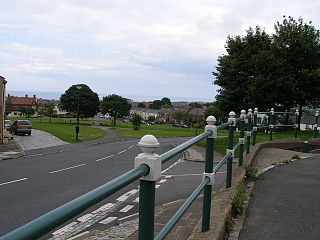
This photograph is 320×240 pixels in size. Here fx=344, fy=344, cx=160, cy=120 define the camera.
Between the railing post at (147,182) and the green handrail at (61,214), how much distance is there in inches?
7.2

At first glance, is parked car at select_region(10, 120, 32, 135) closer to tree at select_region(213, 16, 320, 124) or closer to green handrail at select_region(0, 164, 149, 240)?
tree at select_region(213, 16, 320, 124)

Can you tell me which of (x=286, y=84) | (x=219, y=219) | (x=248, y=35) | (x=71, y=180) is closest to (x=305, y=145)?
(x=71, y=180)

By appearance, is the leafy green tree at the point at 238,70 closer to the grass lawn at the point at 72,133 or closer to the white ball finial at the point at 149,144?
the grass lawn at the point at 72,133

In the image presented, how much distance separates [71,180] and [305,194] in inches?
378

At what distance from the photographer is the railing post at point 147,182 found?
1914mm

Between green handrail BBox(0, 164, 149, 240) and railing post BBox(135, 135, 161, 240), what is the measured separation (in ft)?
0.60

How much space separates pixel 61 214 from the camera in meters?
1.21

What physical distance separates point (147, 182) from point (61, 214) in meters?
0.79

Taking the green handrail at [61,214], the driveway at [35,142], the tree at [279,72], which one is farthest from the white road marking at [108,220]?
the driveway at [35,142]

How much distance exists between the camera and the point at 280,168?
319 inches

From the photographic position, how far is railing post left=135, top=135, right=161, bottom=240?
191cm

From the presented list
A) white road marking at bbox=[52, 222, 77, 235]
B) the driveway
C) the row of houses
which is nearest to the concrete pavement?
white road marking at bbox=[52, 222, 77, 235]

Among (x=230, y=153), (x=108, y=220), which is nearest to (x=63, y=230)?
(x=108, y=220)

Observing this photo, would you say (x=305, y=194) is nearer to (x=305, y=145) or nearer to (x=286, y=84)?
(x=305, y=145)
